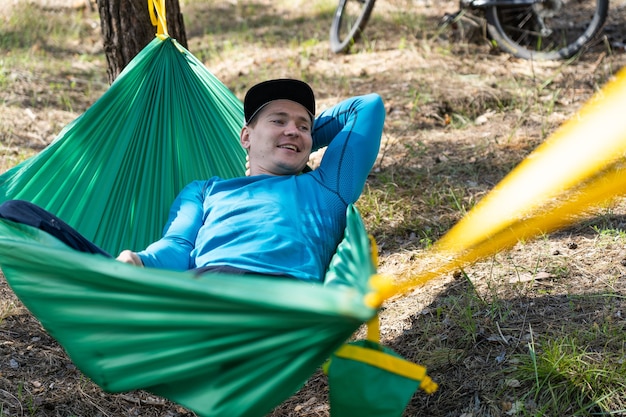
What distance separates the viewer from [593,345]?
2.09 meters

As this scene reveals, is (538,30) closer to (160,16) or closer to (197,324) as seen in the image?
(160,16)

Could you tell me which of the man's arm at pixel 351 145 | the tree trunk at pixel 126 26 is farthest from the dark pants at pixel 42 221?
the tree trunk at pixel 126 26

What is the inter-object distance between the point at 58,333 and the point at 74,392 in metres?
0.66

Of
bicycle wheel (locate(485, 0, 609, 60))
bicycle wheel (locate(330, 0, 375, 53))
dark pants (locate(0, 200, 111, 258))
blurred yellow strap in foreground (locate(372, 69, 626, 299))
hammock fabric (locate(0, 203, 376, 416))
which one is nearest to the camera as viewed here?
hammock fabric (locate(0, 203, 376, 416))

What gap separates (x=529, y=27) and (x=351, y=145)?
320cm

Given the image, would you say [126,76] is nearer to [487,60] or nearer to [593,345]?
[593,345]

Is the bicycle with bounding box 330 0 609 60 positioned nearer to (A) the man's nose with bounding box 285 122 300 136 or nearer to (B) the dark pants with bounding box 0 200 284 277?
(A) the man's nose with bounding box 285 122 300 136

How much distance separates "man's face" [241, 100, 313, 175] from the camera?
2.26 metres

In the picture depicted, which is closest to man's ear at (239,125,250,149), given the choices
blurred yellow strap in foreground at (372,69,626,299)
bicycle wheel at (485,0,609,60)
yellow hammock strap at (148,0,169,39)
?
yellow hammock strap at (148,0,169,39)

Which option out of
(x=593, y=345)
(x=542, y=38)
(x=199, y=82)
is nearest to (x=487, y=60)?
(x=542, y=38)

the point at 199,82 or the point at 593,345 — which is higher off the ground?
the point at 199,82

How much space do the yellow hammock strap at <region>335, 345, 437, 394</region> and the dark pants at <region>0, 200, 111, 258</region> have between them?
2.37 feet

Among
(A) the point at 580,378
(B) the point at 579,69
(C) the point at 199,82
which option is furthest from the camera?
(B) the point at 579,69

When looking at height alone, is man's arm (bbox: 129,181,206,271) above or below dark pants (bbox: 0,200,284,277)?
below
